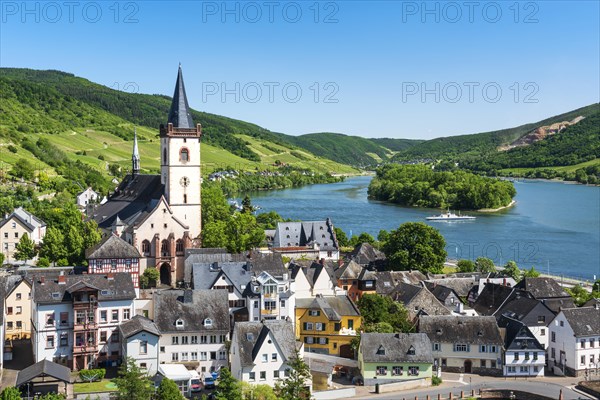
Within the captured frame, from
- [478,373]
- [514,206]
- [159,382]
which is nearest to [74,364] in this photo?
[159,382]

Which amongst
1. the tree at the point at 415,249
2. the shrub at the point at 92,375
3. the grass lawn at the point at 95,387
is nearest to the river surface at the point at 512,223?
the tree at the point at 415,249

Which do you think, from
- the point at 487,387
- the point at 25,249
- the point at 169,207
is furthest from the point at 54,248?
the point at 487,387

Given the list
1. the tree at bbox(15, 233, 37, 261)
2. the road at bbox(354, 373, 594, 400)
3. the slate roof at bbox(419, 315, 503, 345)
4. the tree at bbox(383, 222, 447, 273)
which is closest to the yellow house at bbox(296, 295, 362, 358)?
the slate roof at bbox(419, 315, 503, 345)

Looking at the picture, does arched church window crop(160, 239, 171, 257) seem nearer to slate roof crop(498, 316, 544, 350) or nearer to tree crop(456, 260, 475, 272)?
tree crop(456, 260, 475, 272)

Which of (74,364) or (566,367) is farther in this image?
(566,367)

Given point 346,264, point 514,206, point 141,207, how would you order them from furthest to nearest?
point 514,206
point 141,207
point 346,264

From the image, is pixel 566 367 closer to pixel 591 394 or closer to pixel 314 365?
pixel 591 394

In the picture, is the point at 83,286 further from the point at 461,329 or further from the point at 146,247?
the point at 461,329
